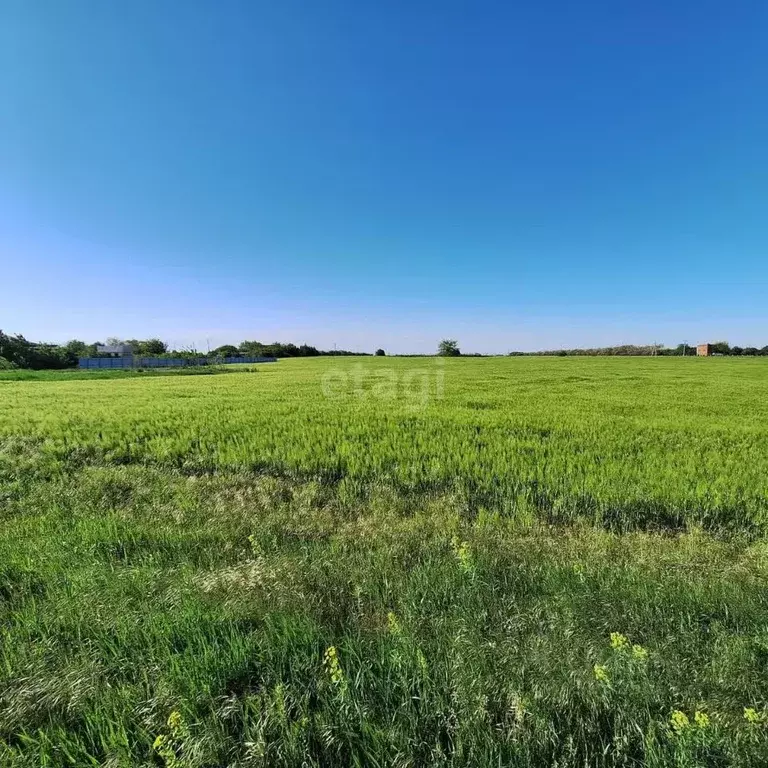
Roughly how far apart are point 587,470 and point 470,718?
491 centimetres

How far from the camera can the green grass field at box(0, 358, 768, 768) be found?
1.81 meters

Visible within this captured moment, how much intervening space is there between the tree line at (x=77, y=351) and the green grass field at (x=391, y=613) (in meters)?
75.5

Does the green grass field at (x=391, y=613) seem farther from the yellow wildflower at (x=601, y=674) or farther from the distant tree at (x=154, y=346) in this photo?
the distant tree at (x=154, y=346)

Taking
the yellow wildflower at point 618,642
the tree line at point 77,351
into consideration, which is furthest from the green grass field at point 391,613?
the tree line at point 77,351

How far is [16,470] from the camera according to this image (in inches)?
261

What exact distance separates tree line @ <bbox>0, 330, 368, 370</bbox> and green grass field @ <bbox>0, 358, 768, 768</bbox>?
75475 mm

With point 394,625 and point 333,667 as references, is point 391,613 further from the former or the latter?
point 333,667

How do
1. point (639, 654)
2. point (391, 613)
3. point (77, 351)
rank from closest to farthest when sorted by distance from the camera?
1. point (639, 654)
2. point (391, 613)
3. point (77, 351)

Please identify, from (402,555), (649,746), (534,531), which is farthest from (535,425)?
(649,746)

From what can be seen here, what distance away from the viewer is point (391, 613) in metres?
2.54

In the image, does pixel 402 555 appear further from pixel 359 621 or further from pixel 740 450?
pixel 740 450

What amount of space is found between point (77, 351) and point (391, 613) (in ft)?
403

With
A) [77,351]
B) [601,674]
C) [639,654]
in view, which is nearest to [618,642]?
[639,654]

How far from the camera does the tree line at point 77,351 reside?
62.4m
